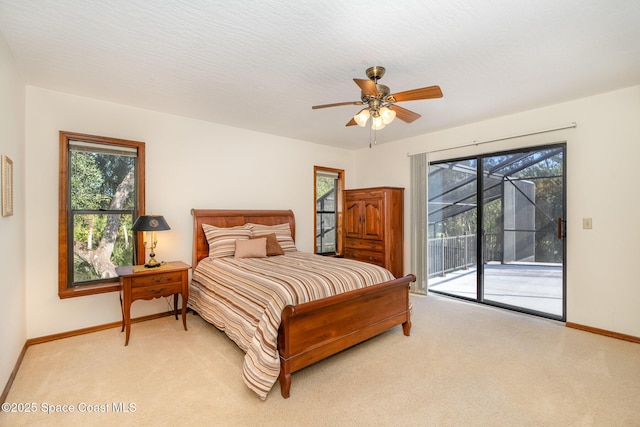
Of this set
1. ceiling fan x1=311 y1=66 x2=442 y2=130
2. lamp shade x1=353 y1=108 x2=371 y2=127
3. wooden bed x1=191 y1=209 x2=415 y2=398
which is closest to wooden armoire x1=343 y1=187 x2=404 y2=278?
wooden bed x1=191 y1=209 x2=415 y2=398

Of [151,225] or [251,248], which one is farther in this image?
[251,248]

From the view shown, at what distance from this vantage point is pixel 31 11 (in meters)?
1.92

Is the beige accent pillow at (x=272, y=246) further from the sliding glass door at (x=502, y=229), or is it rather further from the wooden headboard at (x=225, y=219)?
the sliding glass door at (x=502, y=229)

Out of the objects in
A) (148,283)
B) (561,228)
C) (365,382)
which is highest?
(561,228)

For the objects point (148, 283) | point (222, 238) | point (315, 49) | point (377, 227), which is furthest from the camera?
Result: point (377, 227)

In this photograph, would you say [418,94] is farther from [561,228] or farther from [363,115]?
[561,228]

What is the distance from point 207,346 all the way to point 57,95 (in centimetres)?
304

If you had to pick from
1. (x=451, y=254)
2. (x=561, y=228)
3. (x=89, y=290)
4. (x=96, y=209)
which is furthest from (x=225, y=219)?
(x=561, y=228)

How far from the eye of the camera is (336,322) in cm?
263

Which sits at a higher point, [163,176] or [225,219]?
[163,176]

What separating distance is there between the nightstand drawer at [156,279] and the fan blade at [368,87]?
2.67 m

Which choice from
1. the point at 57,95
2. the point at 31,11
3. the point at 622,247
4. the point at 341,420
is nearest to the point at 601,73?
the point at 622,247

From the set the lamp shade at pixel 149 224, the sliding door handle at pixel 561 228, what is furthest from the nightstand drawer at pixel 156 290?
the sliding door handle at pixel 561 228

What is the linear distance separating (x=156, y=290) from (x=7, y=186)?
1501mm
